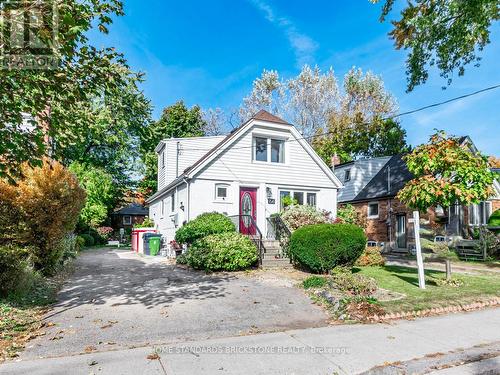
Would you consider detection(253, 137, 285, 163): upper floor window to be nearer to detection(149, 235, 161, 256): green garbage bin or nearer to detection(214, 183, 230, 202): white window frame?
detection(214, 183, 230, 202): white window frame

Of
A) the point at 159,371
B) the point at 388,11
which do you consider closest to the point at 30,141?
the point at 159,371

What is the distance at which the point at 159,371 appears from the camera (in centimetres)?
423

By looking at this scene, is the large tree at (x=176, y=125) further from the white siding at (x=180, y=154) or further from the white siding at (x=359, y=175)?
the white siding at (x=359, y=175)

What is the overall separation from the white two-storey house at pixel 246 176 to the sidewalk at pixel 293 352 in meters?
9.22

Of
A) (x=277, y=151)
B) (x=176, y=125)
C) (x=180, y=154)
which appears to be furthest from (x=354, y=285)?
(x=176, y=125)

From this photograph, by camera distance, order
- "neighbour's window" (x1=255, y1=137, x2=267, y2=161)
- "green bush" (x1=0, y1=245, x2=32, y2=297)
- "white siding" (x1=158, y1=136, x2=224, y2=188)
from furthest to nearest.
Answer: "white siding" (x1=158, y1=136, x2=224, y2=188), "neighbour's window" (x1=255, y1=137, x2=267, y2=161), "green bush" (x1=0, y1=245, x2=32, y2=297)

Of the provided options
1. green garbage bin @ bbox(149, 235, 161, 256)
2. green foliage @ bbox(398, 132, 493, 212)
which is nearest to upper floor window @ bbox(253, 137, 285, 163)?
green garbage bin @ bbox(149, 235, 161, 256)

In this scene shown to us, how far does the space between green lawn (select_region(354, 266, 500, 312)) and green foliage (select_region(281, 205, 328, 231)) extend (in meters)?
3.80

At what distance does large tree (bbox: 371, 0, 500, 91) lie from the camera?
1310 cm

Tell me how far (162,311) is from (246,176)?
10431 mm

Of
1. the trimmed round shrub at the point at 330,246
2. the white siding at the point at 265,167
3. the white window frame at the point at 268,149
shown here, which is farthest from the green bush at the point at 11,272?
the white window frame at the point at 268,149

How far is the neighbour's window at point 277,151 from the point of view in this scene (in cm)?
1792

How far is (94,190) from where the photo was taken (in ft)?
86.3

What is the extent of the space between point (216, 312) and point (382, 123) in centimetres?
3125
